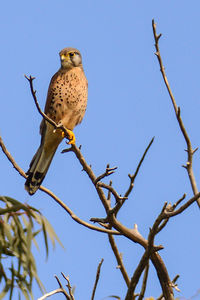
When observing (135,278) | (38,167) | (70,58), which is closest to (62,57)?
(70,58)

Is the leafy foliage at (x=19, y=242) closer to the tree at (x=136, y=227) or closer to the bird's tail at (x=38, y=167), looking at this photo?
the tree at (x=136, y=227)

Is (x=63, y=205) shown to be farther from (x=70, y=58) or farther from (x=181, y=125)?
(x=70, y=58)

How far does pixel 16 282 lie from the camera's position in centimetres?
249

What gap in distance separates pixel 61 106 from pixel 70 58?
1.91 feet

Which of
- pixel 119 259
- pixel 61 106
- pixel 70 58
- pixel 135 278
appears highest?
pixel 70 58

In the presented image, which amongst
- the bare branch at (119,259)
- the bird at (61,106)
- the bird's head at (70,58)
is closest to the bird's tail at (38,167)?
the bird at (61,106)

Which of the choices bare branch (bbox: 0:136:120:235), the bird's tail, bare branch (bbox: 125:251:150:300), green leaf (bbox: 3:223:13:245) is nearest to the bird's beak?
the bird's tail

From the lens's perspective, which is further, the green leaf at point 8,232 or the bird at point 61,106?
the bird at point 61,106

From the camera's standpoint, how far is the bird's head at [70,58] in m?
5.11

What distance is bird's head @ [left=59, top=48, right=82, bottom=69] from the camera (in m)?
5.11

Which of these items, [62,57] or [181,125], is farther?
[62,57]

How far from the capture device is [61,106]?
4.85 metres

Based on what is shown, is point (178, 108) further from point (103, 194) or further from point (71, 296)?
point (71, 296)

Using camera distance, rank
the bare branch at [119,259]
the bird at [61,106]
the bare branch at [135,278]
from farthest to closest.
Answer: the bird at [61,106]
the bare branch at [119,259]
the bare branch at [135,278]
